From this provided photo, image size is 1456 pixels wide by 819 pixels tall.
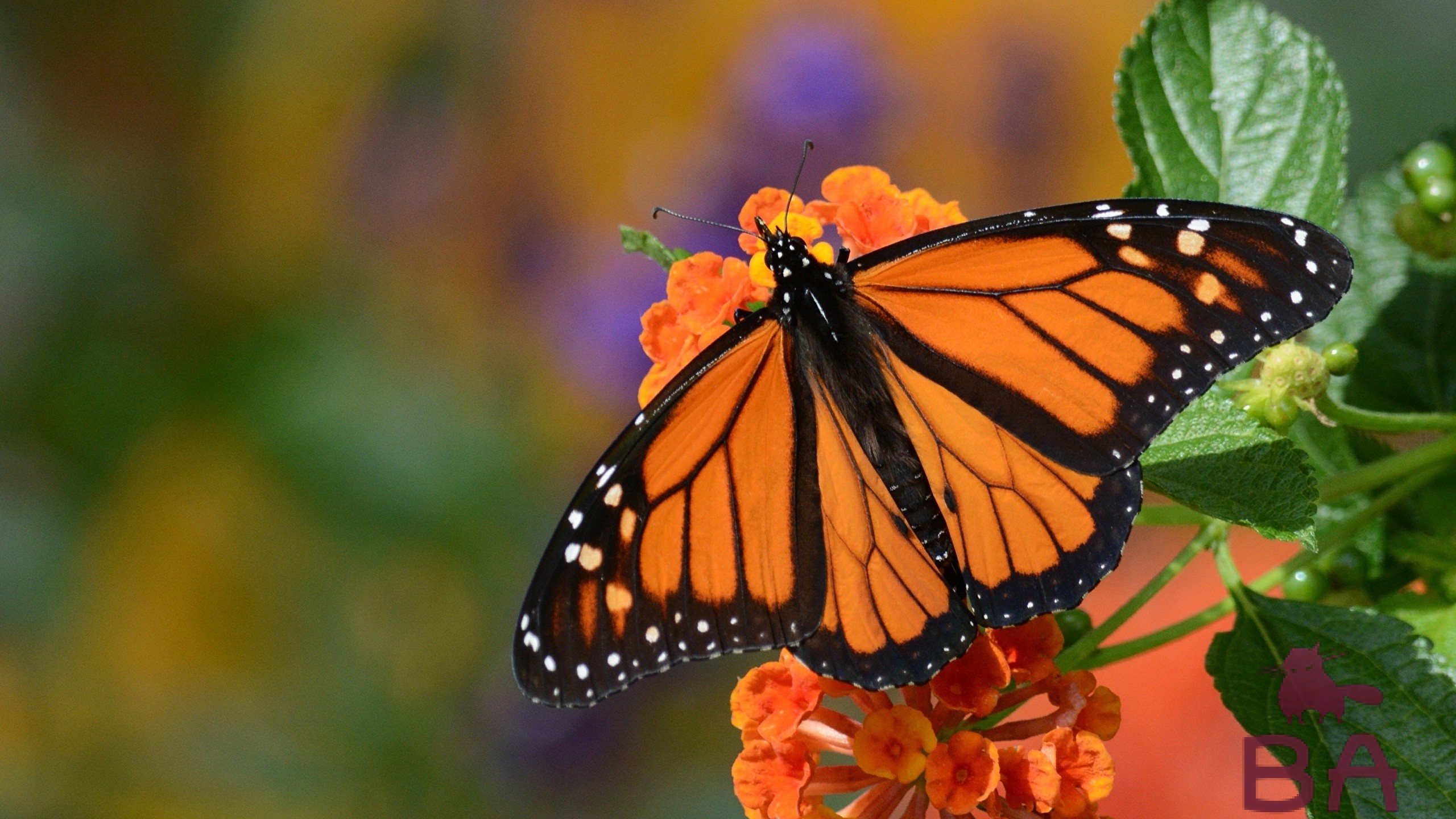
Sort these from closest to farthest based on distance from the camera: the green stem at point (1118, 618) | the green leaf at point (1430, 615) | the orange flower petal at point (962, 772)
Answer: the orange flower petal at point (962, 772), the green stem at point (1118, 618), the green leaf at point (1430, 615)

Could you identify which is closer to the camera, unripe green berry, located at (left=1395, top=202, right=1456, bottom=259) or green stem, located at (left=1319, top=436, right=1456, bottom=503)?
green stem, located at (left=1319, top=436, right=1456, bottom=503)

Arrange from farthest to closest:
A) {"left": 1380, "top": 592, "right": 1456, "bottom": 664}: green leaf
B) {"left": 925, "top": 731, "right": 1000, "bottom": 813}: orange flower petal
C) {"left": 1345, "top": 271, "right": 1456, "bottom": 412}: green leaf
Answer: {"left": 1345, "top": 271, "right": 1456, "bottom": 412}: green leaf
{"left": 1380, "top": 592, "right": 1456, "bottom": 664}: green leaf
{"left": 925, "top": 731, "right": 1000, "bottom": 813}: orange flower petal

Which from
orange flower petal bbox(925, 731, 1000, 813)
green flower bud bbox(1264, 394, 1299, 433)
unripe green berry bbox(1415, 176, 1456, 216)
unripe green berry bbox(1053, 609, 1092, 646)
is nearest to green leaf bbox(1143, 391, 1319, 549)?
green flower bud bbox(1264, 394, 1299, 433)

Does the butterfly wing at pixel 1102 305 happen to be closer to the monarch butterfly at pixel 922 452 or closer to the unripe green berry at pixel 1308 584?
the monarch butterfly at pixel 922 452

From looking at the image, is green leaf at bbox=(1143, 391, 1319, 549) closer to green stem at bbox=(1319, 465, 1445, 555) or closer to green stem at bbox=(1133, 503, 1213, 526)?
green stem at bbox=(1133, 503, 1213, 526)
